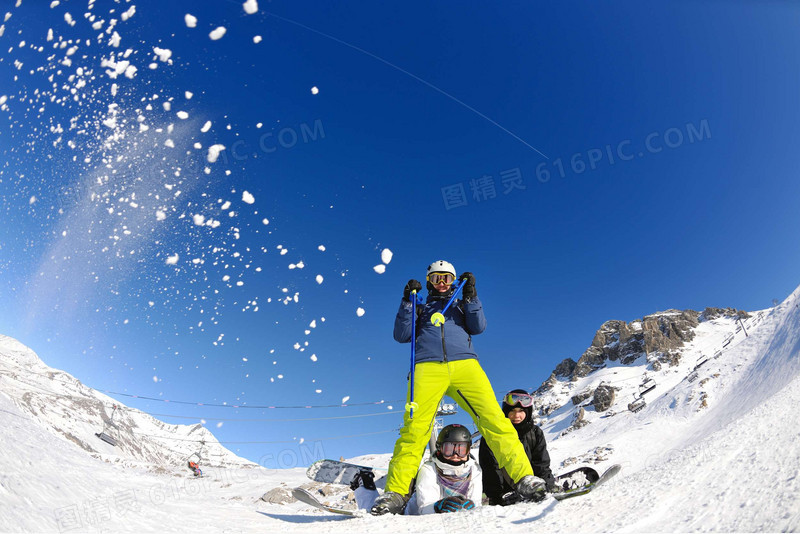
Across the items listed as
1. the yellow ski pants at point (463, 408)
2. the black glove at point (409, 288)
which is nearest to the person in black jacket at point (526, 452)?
the yellow ski pants at point (463, 408)

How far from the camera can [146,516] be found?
9.04ft

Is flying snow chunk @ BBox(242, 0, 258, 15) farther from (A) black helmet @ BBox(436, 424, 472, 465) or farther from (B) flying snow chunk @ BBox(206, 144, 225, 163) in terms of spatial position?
(A) black helmet @ BBox(436, 424, 472, 465)

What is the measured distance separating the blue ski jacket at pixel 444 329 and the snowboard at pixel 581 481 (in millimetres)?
1454

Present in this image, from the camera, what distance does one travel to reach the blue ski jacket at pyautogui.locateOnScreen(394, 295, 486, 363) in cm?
412

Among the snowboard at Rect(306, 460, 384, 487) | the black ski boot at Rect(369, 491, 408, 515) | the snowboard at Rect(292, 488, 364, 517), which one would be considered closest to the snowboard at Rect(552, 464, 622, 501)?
the black ski boot at Rect(369, 491, 408, 515)

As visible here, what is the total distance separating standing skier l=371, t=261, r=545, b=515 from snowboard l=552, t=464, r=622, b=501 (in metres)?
0.24

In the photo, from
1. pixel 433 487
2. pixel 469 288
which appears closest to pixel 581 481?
pixel 433 487

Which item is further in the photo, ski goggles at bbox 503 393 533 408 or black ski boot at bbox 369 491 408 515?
ski goggles at bbox 503 393 533 408

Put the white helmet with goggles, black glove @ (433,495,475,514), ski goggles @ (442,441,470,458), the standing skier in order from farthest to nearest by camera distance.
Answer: the white helmet with goggles < ski goggles @ (442,441,470,458) < the standing skier < black glove @ (433,495,475,514)

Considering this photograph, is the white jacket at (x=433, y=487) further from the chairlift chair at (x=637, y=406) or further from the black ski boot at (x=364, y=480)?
the chairlift chair at (x=637, y=406)

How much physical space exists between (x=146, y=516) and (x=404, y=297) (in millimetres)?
3134

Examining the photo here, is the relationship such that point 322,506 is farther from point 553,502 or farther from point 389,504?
point 553,502

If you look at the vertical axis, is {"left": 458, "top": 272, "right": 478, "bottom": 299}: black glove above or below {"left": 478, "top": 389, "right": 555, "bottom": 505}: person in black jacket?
above

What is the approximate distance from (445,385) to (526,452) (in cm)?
149
